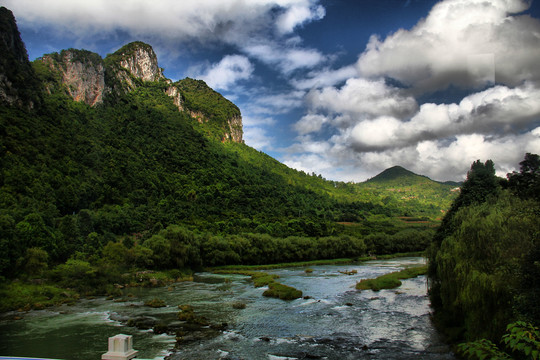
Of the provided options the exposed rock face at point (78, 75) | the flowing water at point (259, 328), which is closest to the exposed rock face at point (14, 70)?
the exposed rock face at point (78, 75)

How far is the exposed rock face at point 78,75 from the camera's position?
187 metres

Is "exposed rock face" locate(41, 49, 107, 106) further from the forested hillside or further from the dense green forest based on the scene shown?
the dense green forest

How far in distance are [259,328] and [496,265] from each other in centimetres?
2198

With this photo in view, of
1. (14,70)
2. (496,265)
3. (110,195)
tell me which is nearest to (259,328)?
(496,265)

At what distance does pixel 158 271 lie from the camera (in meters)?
73.8

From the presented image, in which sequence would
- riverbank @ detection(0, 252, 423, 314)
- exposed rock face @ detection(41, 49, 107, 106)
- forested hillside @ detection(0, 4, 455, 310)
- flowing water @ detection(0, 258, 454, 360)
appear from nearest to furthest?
1. flowing water @ detection(0, 258, 454, 360)
2. riverbank @ detection(0, 252, 423, 314)
3. forested hillside @ detection(0, 4, 455, 310)
4. exposed rock face @ detection(41, 49, 107, 106)

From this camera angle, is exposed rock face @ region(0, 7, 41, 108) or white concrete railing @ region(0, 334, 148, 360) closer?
white concrete railing @ region(0, 334, 148, 360)

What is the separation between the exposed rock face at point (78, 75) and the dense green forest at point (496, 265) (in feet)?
669

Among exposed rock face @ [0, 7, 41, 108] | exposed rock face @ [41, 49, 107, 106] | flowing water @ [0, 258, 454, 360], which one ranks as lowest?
flowing water @ [0, 258, 454, 360]

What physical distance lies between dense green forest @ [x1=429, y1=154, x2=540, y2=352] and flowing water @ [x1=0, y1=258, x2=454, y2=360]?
4.26 m

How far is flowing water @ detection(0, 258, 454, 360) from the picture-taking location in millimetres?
26938

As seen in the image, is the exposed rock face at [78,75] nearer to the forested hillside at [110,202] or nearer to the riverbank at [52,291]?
the forested hillside at [110,202]

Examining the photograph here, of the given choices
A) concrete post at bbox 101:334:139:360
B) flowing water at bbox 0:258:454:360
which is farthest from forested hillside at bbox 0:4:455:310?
concrete post at bbox 101:334:139:360

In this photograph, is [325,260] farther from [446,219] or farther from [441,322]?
[441,322]
